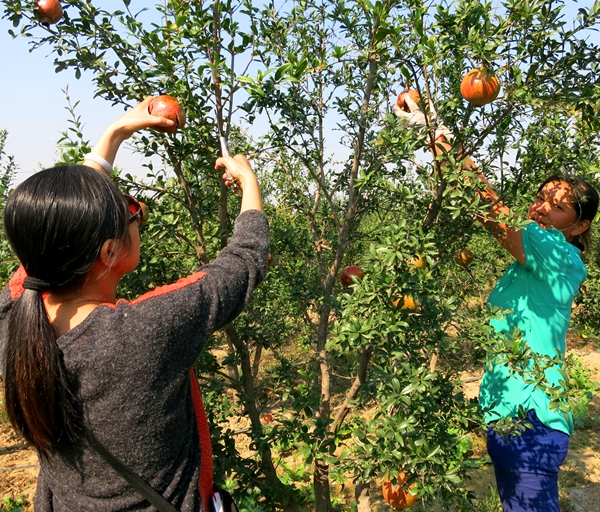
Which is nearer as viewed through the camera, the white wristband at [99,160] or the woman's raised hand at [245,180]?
the woman's raised hand at [245,180]

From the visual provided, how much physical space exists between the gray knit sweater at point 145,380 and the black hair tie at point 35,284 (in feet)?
0.31

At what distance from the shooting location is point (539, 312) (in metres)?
1.79

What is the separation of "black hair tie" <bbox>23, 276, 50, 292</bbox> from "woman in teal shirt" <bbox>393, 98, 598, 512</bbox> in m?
1.23

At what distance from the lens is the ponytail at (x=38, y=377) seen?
0.82 metres

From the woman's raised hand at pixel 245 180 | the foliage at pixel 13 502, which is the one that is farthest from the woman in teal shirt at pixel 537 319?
the foliage at pixel 13 502

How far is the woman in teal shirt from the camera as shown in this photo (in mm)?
1699

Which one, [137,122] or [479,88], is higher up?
[479,88]

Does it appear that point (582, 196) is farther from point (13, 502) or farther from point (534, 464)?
point (13, 502)

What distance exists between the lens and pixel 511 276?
192cm

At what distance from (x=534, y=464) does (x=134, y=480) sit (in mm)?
1420

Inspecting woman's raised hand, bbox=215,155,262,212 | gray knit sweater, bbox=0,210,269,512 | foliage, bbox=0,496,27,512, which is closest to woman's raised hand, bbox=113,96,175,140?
woman's raised hand, bbox=215,155,262,212

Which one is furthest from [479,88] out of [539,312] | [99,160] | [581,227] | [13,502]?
[13,502]

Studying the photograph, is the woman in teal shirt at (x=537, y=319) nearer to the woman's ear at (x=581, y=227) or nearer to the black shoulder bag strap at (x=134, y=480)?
the woman's ear at (x=581, y=227)

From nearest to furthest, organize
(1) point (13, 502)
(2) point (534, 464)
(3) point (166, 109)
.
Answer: (3) point (166, 109) < (2) point (534, 464) < (1) point (13, 502)
